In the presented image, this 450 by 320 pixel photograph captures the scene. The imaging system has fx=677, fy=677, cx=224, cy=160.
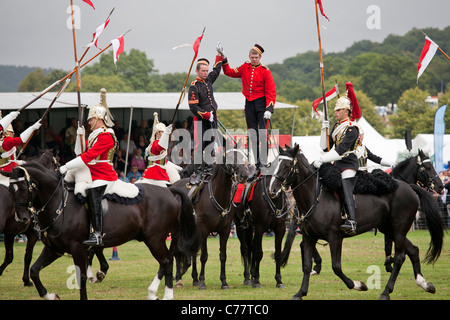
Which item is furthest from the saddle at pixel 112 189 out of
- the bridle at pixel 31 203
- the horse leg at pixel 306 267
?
the horse leg at pixel 306 267

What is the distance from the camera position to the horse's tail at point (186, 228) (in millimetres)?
12125

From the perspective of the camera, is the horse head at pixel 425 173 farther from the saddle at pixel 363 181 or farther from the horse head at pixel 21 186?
the horse head at pixel 21 186

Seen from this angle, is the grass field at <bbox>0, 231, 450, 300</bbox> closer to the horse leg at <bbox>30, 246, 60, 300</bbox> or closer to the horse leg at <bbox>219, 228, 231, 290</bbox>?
the horse leg at <bbox>219, 228, 231, 290</bbox>

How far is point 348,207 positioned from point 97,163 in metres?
4.24

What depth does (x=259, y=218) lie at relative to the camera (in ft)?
45.2

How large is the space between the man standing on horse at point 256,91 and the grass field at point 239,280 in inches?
108

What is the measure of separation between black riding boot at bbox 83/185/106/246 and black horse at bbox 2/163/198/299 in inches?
5.1

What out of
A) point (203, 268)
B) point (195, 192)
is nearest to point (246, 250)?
point (203, 268)

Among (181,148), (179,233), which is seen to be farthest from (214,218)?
(181,148)

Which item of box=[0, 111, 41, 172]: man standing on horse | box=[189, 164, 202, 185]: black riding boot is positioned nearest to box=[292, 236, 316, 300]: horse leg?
box=[189, 164, 202, 185]: black riding boot

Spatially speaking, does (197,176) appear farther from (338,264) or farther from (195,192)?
(338,264)

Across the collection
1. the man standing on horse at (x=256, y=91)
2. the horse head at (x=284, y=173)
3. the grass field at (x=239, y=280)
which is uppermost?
the man standing on horse at (x=256, y=91)

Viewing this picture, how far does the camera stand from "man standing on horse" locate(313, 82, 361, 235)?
11422 millimetres

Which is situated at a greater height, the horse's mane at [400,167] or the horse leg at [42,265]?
the horse's mane at [400,167]
